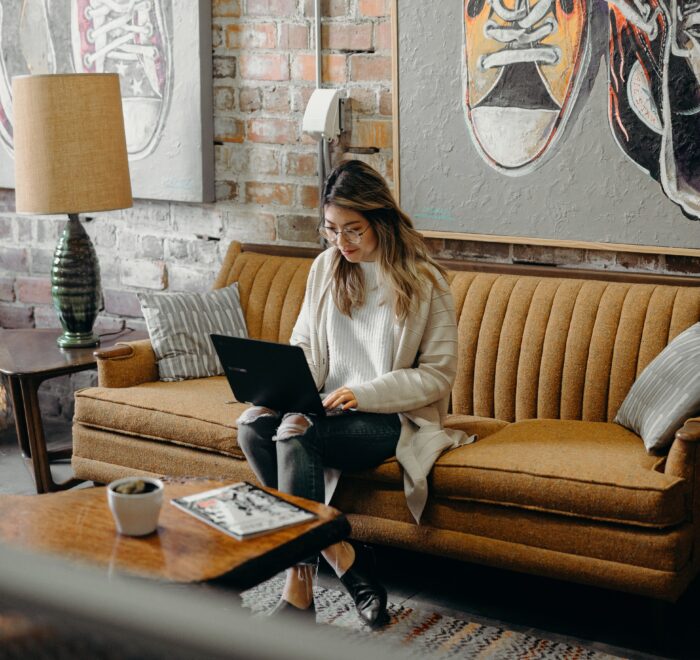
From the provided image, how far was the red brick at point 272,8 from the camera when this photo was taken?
142 inches

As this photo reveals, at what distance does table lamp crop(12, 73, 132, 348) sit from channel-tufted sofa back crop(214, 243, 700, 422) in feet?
4.18

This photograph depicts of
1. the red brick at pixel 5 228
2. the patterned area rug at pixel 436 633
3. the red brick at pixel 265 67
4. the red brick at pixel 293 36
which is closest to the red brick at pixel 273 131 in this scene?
the red brick at pixel 265 67

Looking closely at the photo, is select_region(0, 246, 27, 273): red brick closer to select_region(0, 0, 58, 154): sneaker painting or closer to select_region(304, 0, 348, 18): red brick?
select_region(0, 0, 58, 154): sneaker painting

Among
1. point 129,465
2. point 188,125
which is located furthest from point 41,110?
point 129,465

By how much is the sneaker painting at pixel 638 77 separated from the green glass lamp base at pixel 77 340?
196 cm

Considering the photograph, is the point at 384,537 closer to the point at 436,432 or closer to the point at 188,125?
the point at 436,432

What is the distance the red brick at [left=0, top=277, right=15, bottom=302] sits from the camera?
14.6ft

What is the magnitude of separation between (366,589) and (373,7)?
2012 millimetres

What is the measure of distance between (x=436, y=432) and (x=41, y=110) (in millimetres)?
1792

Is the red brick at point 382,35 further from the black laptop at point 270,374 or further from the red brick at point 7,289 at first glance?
the red brick at point 7,289

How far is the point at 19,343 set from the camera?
3678mm

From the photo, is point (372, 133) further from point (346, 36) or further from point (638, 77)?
point (638, 77)

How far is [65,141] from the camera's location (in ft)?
11.1

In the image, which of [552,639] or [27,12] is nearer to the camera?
[552,639]
